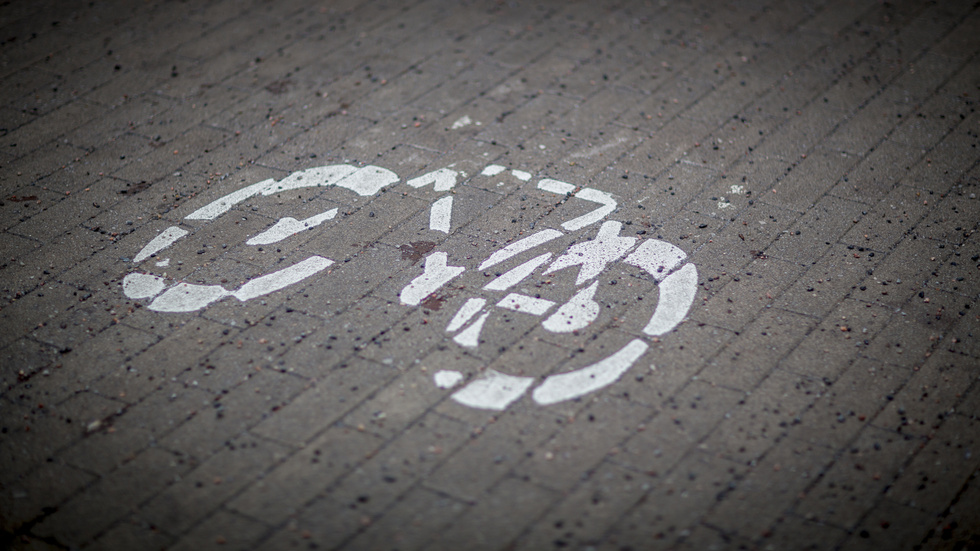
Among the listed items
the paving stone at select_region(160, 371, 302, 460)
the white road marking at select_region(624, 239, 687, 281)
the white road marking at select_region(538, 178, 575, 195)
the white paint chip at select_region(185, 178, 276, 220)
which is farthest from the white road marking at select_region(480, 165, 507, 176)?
the paving stone at select_region(160, 371, 302, 460)

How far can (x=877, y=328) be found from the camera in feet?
13.3

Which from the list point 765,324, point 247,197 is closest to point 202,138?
point 247,197

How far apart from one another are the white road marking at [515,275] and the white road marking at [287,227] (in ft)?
4.23

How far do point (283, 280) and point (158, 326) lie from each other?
0.71m

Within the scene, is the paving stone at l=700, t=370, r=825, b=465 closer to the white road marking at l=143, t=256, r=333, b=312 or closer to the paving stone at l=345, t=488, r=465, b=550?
the paving stone at l=345, t=488, r=465, b=550

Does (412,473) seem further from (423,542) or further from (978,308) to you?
(978,308)

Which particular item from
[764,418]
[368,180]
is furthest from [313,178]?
[764,418]

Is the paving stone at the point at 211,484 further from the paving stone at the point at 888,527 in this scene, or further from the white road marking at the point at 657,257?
the paving stone at the point at 888,527

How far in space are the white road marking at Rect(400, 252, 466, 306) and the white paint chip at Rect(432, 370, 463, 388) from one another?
57cm

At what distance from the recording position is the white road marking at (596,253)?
450cm

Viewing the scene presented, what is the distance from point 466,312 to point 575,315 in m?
0.59

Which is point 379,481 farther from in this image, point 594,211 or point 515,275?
point 594,211

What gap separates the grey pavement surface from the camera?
3.27 m

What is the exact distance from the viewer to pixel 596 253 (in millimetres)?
4629
